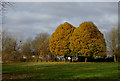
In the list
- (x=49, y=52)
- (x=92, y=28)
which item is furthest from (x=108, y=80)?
(x=49, y=52)

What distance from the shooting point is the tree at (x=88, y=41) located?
32.1 metres

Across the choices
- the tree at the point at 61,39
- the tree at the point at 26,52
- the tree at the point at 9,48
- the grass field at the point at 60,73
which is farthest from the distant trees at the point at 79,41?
the grass field at the point at 60,73

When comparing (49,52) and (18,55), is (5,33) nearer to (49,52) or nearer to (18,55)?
(18,55)

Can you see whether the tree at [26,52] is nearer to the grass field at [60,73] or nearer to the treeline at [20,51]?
the treeline at [20,51]

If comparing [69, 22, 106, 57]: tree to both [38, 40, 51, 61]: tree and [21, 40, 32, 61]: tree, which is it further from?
[21, 40, 32, 61]: tree

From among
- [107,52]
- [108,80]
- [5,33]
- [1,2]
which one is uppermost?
[5,33]

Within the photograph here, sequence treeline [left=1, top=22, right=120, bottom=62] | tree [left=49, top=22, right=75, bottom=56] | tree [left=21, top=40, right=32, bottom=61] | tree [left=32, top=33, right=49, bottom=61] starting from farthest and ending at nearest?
tree [left=32, top=33, right=49, bottom=61] < tree [left=21, top=40, right=32, bottom=61] < tree [left=49, top=22, right=75, bottom=56] < treeline [left=1, top=22, right=120, bottom=62]

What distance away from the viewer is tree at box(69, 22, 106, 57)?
105ft

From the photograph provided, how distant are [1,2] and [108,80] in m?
7.73

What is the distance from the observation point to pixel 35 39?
1917 inches

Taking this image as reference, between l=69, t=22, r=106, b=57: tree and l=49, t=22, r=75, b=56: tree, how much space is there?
1588mm

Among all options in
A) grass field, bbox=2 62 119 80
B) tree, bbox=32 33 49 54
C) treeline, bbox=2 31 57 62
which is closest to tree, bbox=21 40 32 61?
treeline, bbox=2 31 57 62

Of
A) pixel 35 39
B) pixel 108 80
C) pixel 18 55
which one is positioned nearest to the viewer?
pixel 108 80

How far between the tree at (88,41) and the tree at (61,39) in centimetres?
159
